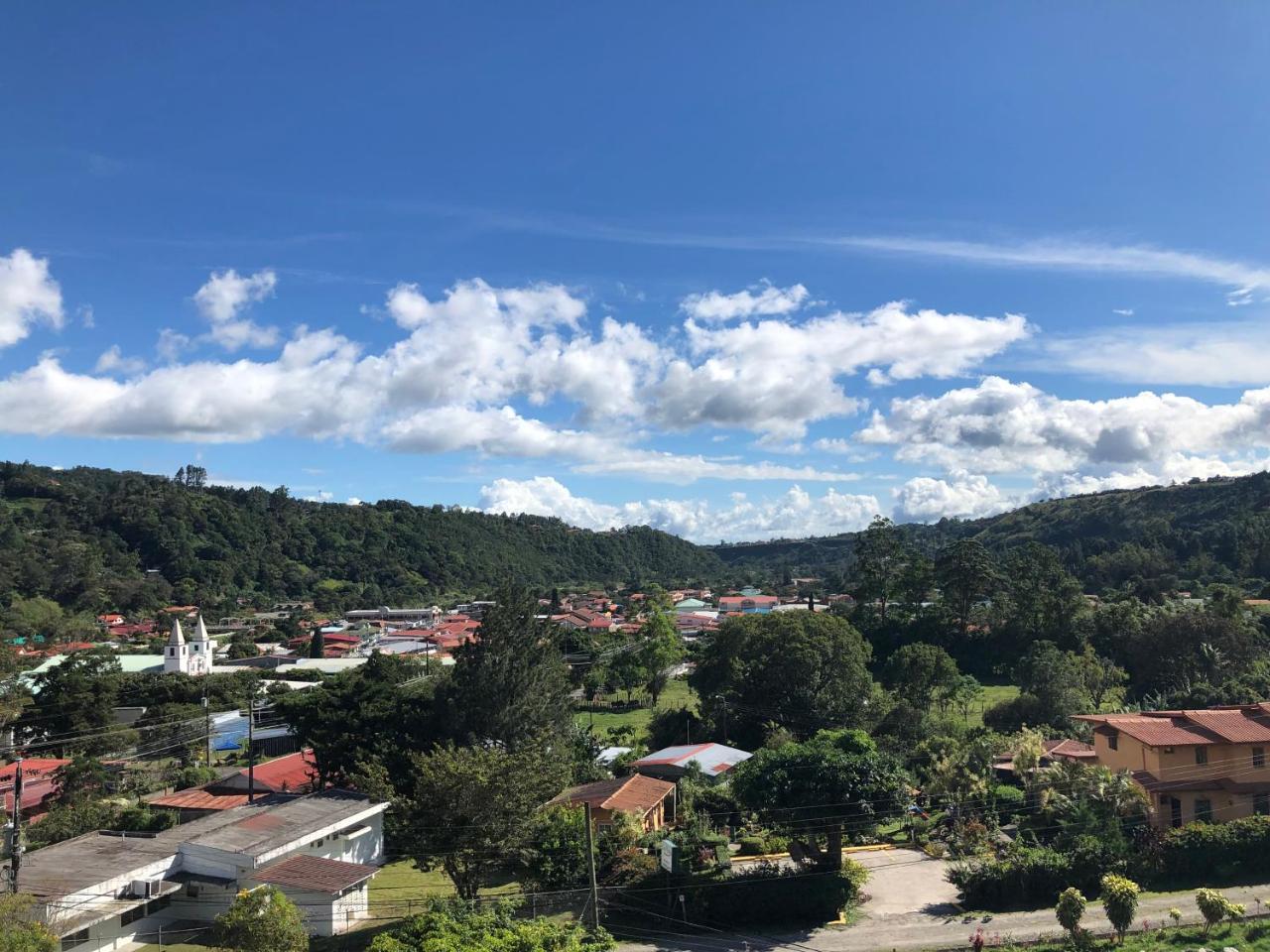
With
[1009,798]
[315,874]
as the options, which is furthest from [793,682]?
[315,874]

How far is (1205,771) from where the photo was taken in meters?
23.2

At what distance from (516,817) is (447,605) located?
10376 centimetres

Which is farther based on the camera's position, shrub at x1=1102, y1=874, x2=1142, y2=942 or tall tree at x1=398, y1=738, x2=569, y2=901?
tall tree at x1=398, y1=738, x2=569, y2=901

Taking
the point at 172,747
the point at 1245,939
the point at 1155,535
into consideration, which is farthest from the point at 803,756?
the point at 1155,535

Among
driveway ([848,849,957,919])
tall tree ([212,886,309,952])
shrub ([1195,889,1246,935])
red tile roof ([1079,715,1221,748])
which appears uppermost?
red tile roof ([1079,715,1221,748])

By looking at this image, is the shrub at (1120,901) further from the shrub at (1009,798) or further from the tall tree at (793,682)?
the tall tree at (793,682)

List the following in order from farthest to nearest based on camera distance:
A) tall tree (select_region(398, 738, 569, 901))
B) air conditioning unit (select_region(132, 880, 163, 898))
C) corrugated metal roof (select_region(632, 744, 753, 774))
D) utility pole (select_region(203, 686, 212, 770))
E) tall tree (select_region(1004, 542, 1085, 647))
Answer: tall tree (select_region(1004, 542, 1085, 647)), utility pole (select_region(203, 686, 212, 770)), corrugated metal roof (select_region(632, 744, 753, 774)), tall tree (select_region(398, 738, 569, 901)), air conditioning unit (select_region(132, 880, 163, 898))

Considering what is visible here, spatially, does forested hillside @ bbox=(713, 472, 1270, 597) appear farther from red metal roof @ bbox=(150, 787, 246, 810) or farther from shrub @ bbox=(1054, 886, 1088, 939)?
shrub @ bbox=(1054, 886, 1088, 939)

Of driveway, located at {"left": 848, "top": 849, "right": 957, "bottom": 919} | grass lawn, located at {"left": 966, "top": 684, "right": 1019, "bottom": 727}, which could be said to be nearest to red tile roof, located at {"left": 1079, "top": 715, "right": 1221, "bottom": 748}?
driveway, located at {"left": 848, "top": 849, "right": 957, "bottom": 919}

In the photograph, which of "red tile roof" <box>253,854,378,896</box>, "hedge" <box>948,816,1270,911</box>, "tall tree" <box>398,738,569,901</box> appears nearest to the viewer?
"red tile roof" <box>253,854,378,896</box>

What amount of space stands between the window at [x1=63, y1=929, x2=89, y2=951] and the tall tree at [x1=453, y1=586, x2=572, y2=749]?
35.5 feet

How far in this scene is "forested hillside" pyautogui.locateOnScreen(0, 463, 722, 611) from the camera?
101 m

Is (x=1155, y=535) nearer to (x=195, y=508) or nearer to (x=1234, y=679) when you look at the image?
(x=1234, y=679)

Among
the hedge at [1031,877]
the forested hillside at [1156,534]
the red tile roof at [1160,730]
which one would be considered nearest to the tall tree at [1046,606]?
the forested hillside at [1156,534]
